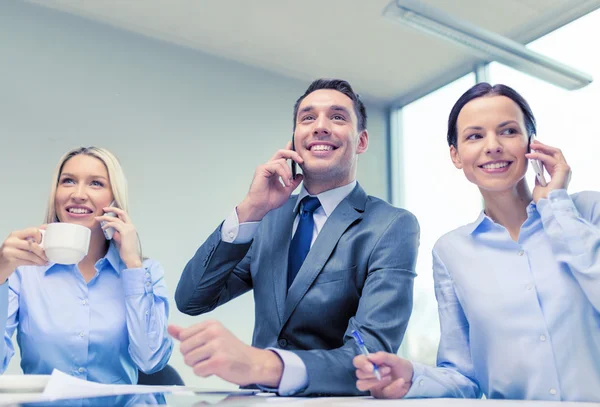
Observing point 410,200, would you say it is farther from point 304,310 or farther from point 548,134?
point 304,310

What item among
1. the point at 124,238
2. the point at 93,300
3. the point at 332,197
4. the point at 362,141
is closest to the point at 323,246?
the point at 332,197

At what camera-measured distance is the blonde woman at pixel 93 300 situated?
6.12 ft

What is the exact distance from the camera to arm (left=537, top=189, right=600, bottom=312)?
1325 mm

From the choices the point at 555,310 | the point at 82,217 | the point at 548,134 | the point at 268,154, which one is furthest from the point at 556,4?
the point at 82,217

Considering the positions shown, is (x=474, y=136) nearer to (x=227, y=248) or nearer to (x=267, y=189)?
(x=267, y=189)

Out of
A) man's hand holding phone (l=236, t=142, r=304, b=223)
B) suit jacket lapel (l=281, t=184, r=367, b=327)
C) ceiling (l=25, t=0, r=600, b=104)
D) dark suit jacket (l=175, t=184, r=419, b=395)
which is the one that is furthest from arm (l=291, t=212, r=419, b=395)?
ceiling (l=25, t=0, r=600, b=104)

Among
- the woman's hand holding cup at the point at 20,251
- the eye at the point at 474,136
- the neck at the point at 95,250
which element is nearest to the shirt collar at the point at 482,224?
the eye at the point at 474,136

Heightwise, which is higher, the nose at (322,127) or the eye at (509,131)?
the nose at (322,127)

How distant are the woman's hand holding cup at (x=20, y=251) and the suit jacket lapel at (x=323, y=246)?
723 millimetres

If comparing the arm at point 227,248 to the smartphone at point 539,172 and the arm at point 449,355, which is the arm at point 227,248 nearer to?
the arm at point 449,355

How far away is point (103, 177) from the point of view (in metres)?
2.14

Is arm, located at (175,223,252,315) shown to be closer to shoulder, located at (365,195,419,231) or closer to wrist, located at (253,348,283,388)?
shoulder, located at (365,195,419,231)

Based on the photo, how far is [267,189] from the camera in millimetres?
1703

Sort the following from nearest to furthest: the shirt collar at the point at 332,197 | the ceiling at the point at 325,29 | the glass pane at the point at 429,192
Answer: the shirt collar at the point at 332,197, the ceiling at the point at 325,29, the glass pane at the point at 429,192
